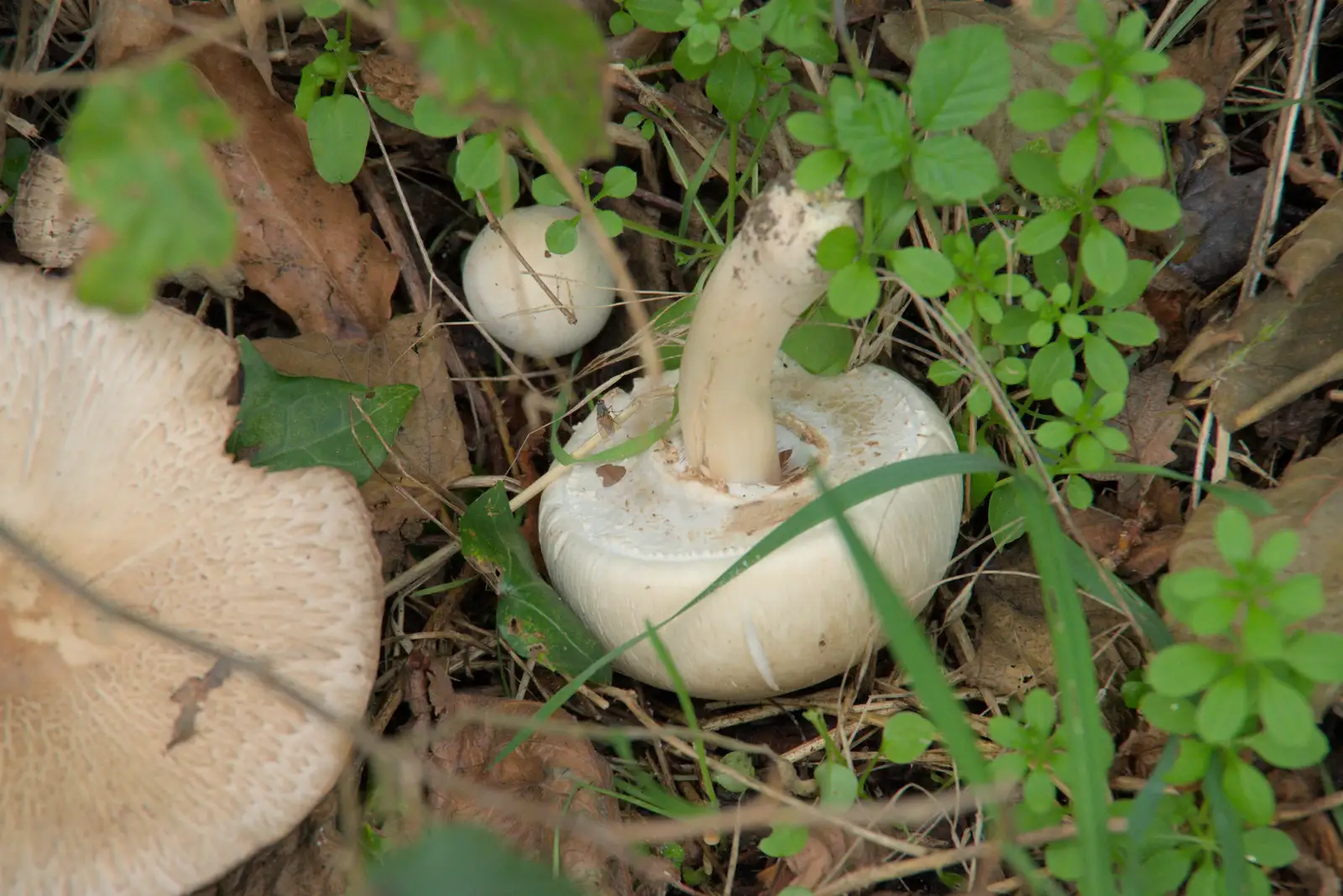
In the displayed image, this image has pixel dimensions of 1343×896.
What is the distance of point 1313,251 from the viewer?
7.51ft

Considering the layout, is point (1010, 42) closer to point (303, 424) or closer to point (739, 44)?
point (739, 44)

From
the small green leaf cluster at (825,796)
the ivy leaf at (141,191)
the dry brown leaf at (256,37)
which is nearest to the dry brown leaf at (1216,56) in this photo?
the small green leaf cluster at (825,796)

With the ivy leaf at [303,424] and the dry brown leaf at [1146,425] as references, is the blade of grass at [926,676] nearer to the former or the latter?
the dry brown leaf at [1146,425]

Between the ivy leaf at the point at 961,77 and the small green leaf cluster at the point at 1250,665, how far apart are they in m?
0.75

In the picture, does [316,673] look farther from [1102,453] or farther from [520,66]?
[1102,453]

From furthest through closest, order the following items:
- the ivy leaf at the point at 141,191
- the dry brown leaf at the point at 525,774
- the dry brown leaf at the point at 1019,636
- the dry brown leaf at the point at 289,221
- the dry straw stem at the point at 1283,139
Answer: the dry brown leaf at the point at 289,221, the dry straw stem at the point at 1283,139, the dry brown leaf at the point at 1019,636, the dry brown leaf at the point at 525,774, the ivy leaf at the point at 141,191

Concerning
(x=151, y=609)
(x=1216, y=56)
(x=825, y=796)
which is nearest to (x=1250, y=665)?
(x=825, y=796)

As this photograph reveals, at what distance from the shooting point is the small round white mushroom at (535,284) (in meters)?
2.59

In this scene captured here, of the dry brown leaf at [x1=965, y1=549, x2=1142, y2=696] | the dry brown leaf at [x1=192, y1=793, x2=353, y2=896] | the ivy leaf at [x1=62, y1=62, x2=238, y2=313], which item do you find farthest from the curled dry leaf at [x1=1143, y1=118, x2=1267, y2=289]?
the dry brown leaf at [x1=192, y1=793, x2=353, y2=896]

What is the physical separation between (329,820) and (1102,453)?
1.70 m

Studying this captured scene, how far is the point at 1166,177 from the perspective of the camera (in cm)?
251

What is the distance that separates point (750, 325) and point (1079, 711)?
0.85 metres

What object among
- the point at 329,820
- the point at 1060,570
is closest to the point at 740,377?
the point at 1060,570

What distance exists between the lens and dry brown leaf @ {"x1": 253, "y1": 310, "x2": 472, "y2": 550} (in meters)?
2.49
